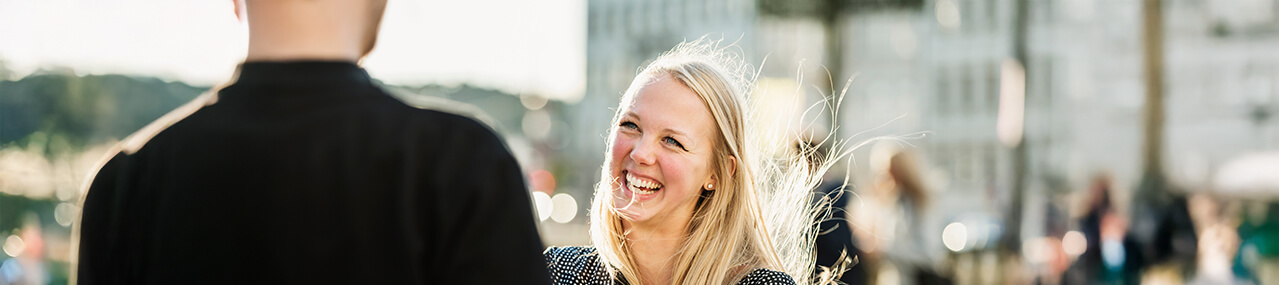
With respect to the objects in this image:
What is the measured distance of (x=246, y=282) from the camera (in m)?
1.34

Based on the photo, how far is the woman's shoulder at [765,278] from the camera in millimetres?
2674

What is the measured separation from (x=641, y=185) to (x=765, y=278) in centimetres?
37

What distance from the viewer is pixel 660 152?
2770 millimetres

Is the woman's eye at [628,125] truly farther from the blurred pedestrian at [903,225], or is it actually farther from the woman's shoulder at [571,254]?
the blurred pedestrian at [903,225]

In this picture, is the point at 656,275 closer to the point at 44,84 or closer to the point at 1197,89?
the point at 44,84

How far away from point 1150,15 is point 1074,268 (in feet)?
10.4

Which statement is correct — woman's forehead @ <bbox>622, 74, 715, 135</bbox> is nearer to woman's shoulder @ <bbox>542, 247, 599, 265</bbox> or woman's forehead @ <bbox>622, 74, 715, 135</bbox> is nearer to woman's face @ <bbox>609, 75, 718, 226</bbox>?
woman's face @ <bbox>609, 75, 718, 226</bbox>

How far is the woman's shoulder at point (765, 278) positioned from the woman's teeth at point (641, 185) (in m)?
0.30

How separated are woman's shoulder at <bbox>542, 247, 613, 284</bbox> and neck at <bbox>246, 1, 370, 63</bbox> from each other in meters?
1.50

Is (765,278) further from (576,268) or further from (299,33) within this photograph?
(299,33)

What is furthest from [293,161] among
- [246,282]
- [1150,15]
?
[1150,15]

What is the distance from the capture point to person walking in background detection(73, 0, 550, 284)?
1.31 metres

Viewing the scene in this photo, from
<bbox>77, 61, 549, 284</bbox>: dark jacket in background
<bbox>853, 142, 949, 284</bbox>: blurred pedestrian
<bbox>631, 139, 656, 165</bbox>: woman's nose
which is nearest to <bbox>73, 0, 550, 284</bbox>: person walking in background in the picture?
<bbox>77, 61, 549, 284</bbox>: dark jacket in background

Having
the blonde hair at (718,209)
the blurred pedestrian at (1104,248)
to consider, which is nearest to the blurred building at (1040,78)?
the blurred pedestrian at (1104,248)
